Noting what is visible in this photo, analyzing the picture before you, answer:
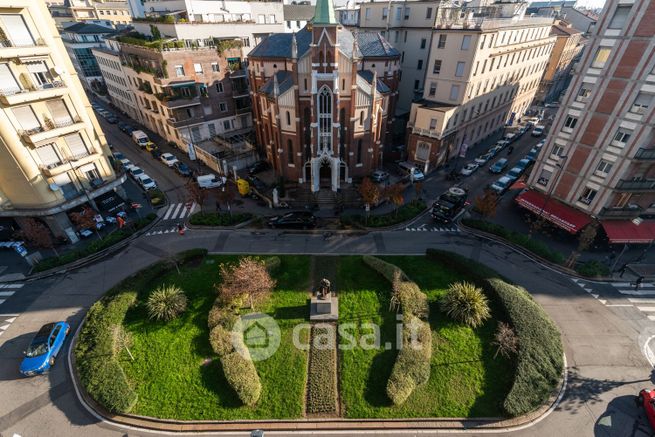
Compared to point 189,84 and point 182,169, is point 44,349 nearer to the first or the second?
point 182,169

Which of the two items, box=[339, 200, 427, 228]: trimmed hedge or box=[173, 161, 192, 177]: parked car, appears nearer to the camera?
box=[339, 200, 427, 228]: trimmed hedge

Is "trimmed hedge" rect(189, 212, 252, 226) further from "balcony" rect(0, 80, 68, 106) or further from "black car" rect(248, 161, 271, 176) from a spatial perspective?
"balcony" rect(0, 80, 68, 106)

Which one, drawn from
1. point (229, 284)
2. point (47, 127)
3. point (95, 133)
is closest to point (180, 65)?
point (95, 133)

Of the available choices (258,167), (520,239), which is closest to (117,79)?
(258,167)

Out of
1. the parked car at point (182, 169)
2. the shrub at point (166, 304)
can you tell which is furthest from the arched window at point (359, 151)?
the shrub at point (166, 304)

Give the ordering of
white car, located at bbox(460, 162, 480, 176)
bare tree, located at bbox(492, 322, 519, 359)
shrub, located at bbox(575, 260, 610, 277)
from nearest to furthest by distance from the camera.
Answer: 1. bare tree, located at bbox(492, 322, 519, 359)
2. shrub, located at bbox(575, 260, 610, 277)
3. white car, located at bbox(460, 162, 480, 176)

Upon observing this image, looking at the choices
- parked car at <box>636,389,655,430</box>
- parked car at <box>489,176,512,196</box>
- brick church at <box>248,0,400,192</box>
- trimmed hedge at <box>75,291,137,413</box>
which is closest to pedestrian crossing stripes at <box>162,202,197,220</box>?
brick church at <box>248,0,400,192</box>

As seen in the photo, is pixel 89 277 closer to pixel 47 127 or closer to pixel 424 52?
pixel 47 127
